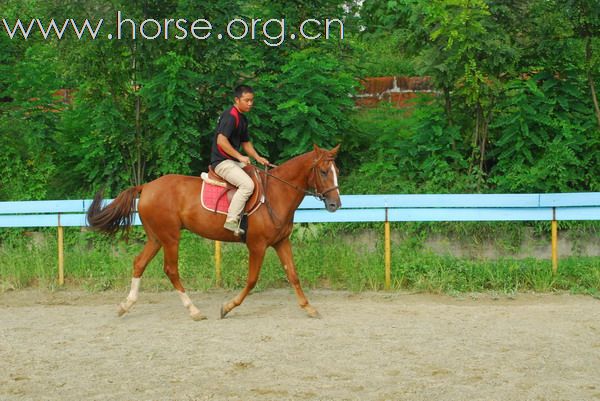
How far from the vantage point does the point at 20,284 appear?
37.6ft

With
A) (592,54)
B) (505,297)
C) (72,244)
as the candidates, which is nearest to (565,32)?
(592,54)

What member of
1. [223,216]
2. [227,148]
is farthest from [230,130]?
[223,216]

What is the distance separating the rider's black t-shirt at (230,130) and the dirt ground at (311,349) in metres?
1.97

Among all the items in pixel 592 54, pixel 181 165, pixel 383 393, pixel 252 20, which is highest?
pixel 252 20

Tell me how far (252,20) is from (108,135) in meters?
3.35

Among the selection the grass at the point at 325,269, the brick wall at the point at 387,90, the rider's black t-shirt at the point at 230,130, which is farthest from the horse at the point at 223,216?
the brick wall at the point at 387,90

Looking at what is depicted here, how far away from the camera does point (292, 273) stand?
9.27 metres

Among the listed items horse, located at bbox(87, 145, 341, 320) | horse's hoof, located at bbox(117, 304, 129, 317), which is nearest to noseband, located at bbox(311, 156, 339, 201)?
horse, located at bbox(87, 145, 341, 320)

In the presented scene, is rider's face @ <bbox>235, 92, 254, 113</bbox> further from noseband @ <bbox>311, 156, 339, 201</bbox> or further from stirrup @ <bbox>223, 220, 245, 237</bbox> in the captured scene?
stirrup @ <bbox>223, 220, 245, 237</bbox>

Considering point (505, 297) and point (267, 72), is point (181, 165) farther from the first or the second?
point (505, 297)

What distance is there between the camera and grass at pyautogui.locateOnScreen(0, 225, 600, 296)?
10.5m

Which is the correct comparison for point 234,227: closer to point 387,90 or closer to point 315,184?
point 315,184

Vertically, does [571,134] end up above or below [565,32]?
below

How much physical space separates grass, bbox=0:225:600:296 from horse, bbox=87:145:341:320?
64.5 inches
